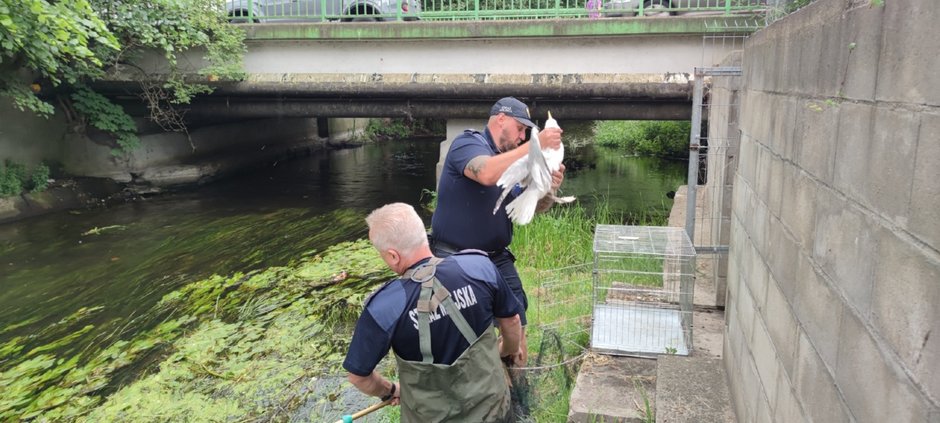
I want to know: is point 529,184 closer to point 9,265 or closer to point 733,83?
point 733,83

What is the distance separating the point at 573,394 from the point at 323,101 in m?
9.29

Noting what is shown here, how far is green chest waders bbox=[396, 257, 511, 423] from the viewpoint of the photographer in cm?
255

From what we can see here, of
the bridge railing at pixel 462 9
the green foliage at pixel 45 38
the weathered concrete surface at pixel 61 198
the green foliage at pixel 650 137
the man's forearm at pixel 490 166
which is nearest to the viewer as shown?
the man's forearm at pixel 490 166

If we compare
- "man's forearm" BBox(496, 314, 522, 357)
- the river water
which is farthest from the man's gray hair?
the river water

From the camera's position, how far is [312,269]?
8367 millimetres

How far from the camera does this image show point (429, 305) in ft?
8.32

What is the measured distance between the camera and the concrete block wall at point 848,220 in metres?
1.29

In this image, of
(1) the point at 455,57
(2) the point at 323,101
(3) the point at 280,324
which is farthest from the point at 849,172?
(2) the point at 323,101

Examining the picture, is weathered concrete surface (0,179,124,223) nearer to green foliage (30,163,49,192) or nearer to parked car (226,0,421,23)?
green foliage (30,163,49,192)

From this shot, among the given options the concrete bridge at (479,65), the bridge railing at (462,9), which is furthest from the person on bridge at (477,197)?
the concrete bridge at (479,65)

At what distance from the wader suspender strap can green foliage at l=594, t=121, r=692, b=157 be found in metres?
17.2

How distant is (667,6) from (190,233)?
8.29 m

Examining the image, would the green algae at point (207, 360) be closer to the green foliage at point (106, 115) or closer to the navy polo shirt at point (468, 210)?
the navy polo shirt at point (468, 210)

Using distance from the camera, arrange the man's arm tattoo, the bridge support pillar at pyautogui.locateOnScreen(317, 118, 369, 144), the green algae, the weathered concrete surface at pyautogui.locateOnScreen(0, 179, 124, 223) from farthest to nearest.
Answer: the bridge support pillar at pyautogui.locateOnScreen(317, 118, 369, 144), the weathered concrete surface at pyautogui.locateOnScreen(0, 179, 124, 223), the green algae, the man's arm tattoo
